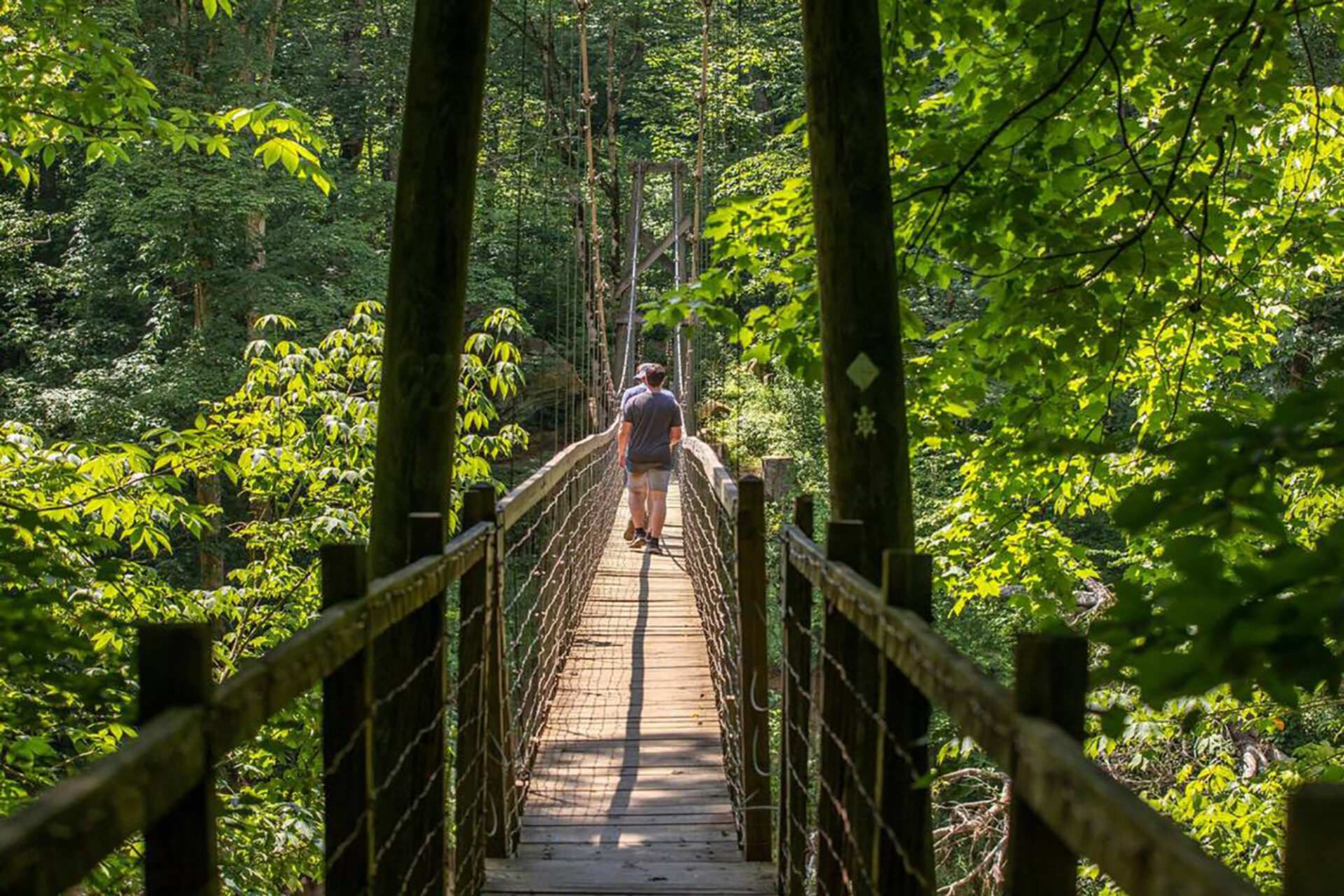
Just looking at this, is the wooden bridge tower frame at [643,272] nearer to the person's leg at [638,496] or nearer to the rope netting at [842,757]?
the person's leg at [638,496]

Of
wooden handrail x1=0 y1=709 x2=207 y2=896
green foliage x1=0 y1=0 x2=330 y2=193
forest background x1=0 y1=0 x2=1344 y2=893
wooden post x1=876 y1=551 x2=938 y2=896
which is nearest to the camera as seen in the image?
wooden handrail x1=0 y1=709 x2=207 y2=896

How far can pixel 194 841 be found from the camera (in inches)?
39.6

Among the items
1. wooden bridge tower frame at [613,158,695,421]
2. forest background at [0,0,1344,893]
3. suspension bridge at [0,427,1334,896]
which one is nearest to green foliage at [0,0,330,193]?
forest background at [0,0,1344,893]

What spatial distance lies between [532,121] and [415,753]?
67.5 ft

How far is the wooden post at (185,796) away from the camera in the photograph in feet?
3.16

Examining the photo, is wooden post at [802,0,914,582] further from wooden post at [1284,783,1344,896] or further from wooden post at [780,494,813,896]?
wooden post at [1284,783,1344,896]

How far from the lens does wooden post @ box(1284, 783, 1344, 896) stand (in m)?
0.57

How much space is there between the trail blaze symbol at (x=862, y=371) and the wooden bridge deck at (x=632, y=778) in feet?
4.45

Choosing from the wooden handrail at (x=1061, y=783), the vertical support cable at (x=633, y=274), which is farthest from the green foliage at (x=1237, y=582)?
the vertical support cable at (x=633, y=274)

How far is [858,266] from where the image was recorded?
2211 millimetres

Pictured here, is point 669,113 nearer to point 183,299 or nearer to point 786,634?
point 183,299

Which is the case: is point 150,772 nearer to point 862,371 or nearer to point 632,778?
point 862,371

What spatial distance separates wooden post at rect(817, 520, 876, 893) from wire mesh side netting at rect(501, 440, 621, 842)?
108 centimetres

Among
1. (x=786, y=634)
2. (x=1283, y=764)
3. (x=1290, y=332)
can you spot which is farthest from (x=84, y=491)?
(x=1290, y=332)
